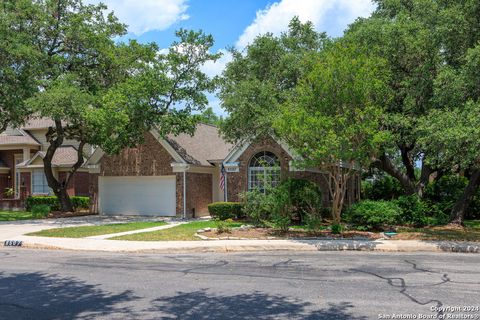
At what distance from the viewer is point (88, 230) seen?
19250 mm

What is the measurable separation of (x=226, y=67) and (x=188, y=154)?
535 cm

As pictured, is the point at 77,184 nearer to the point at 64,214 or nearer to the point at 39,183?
the point at 39,183

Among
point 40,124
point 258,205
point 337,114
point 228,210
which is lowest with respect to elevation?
point 228,210

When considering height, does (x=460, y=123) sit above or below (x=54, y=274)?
above

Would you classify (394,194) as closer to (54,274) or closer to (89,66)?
(89,66)

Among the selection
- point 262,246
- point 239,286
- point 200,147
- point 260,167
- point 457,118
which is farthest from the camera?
point 200,147

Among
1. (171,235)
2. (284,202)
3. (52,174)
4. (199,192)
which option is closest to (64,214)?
(52,174)

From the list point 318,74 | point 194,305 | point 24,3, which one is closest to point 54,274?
point 194,305

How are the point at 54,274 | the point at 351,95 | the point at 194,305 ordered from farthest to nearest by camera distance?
1. the point at 351,95
2. the point at 54,274
3. the point at 194,305

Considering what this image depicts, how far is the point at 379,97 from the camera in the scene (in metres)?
18.0

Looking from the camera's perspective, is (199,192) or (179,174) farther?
(199,192)

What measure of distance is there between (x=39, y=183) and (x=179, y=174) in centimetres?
1444

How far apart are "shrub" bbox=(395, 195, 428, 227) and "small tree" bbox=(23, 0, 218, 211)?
1121 cm

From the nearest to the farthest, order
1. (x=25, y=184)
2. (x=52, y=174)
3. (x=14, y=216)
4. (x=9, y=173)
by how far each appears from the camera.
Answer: (x=14, y=216), (x=52, y=174), (x=25, y=184), (x=9, y=173)
